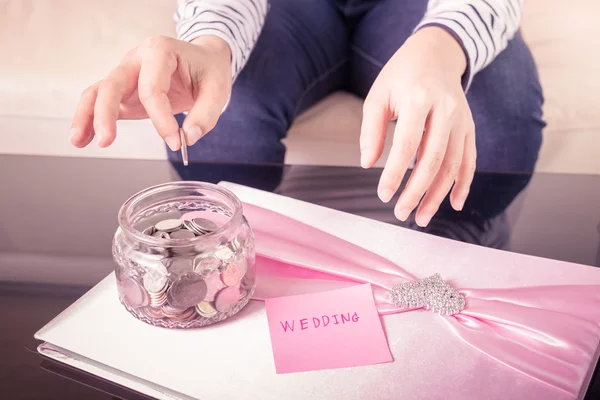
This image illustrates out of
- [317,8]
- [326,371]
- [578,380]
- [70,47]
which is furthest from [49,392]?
[70,47]

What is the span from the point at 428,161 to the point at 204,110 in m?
0.25

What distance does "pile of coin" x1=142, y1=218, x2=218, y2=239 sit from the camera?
1.71ft

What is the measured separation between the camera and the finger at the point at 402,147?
55 centimetres

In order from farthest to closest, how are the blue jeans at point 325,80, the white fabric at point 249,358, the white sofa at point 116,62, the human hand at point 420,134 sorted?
the white sofa at point 116,62 < the blue jeans at point 325,80 < the human hand at point 420,134 < the white fabric at point 249,358

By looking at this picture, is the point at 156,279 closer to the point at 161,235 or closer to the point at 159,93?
the point at 161,235

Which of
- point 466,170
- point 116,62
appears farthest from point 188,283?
point 116,62

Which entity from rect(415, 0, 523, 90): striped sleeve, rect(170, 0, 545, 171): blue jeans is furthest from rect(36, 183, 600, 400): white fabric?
rect(170, 0, 545, 171): blue jeans

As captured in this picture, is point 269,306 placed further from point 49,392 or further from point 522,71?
point 522,71

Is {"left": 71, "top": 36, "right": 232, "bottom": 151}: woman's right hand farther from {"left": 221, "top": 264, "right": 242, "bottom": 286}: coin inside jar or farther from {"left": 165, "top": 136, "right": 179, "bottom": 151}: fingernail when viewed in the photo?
{"left": 221, "top": 264, "right": 242, "bottom": 286}: coin inside jar

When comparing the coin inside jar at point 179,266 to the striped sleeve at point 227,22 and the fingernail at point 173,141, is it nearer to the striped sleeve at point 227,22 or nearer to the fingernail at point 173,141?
the fingernail at point 173,141

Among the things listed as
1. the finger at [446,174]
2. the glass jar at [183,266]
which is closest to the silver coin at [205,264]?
the glass jar at [183,266]

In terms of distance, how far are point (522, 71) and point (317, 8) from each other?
17.6 inches

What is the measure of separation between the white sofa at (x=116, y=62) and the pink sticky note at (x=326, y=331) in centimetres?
67

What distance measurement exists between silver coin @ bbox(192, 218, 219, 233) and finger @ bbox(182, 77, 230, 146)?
9cm
